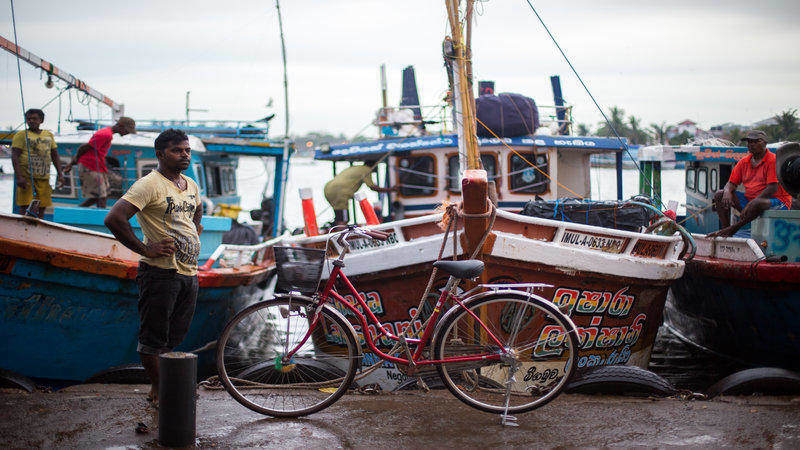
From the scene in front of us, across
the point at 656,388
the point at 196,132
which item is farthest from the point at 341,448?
the point at 196,132

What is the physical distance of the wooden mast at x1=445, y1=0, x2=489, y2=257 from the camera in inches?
184

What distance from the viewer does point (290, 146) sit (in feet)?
45.1

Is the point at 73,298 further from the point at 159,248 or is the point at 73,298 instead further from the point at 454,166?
the point at 454,166

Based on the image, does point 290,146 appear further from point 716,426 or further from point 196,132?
point 716,426

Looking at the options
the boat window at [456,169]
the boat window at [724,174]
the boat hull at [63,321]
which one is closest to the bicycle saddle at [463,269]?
the boat hull at [63,321]

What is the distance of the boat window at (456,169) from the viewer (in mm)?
9781

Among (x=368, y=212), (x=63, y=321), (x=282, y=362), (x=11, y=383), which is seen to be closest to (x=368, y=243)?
(x=368, y=212)

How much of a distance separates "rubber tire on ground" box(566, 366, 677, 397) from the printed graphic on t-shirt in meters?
3.03

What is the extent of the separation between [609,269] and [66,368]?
17.7 ft

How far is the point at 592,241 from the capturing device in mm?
6098

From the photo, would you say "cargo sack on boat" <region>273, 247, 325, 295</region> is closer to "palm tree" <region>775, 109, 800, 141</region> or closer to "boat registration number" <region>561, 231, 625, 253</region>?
"boat registration number" <region>561, 231, 625, 253</region>

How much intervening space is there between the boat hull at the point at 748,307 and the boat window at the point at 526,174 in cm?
243

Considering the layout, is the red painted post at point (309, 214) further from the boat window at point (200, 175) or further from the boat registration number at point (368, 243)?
the boat window at point (200, 175)

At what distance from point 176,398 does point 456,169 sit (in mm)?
6711
